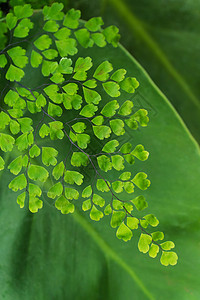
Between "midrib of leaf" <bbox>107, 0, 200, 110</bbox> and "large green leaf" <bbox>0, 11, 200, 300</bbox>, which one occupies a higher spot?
"midrib of leaf" <bbox>107, 0, 200, 110</bbox>

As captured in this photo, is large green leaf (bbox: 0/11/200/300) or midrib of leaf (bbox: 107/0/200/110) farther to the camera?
midrib of leaf (bbox: 107/0/200/110)

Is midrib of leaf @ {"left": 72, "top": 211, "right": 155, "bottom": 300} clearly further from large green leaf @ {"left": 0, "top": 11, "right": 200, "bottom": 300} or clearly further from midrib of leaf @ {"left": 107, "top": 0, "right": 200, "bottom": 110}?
midrib of leaf @ {"left": 107, "top": 0, "right": 200, "bottom": 110}

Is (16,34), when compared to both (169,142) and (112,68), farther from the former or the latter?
(169,142)

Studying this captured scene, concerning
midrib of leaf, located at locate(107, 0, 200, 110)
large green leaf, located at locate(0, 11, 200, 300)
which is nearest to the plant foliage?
large green leaf, located at locate(0, 11, 200, 300)

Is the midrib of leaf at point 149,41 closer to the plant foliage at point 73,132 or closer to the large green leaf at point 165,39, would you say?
the large green leaf at point 165,39

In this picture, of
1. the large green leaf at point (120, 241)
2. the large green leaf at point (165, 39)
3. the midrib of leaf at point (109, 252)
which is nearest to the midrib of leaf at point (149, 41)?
the large green leaf at point (165, 39)

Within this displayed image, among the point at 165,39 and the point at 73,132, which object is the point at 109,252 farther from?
the point at 165,39
